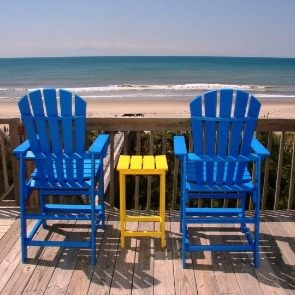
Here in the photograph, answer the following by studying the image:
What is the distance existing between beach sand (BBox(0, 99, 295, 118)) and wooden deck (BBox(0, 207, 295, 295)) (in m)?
12.5

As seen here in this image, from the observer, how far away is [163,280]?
2449mm

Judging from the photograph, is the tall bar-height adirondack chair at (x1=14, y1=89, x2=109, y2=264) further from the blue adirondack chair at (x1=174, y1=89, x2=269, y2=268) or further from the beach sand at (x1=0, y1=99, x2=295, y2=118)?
the beach sand at (x1=0, y1=99, x2=295, y2=118)

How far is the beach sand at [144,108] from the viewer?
16.0 metres

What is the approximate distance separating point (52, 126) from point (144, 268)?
1137 mm

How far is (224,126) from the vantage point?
254cm

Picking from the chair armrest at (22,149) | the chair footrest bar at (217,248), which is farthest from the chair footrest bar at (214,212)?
the chair armrest at (22,149)

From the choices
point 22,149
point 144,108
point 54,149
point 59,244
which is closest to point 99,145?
point 54,149

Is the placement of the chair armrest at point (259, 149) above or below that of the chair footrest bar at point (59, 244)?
above

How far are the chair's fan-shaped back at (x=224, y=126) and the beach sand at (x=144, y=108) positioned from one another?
12.7 meters

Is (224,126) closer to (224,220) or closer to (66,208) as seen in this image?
(224,220)

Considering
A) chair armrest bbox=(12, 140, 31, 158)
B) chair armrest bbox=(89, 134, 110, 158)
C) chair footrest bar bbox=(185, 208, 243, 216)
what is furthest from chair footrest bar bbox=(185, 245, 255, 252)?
chair armrest bbox=(12, 140, 31, 158)

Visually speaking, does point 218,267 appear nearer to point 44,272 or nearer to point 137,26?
point 44,272

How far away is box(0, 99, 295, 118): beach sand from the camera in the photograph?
1596cm

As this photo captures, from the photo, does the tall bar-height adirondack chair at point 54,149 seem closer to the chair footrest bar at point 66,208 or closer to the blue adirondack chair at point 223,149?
the chair footrest bar at point 66,208
